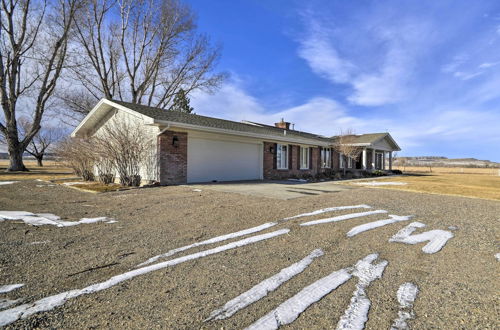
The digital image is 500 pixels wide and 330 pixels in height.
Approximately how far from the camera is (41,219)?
15.5ft

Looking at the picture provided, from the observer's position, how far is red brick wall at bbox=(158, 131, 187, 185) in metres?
9.85

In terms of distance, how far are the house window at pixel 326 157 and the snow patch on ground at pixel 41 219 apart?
52.5 feet

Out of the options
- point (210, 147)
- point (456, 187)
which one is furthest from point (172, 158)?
point (456, 187)

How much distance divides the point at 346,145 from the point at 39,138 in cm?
4112

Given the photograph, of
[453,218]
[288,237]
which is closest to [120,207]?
[288,237]

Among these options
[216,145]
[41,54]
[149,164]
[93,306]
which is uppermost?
[41,54]

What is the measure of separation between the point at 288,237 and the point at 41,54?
23.0 metres

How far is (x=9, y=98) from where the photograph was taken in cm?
1812

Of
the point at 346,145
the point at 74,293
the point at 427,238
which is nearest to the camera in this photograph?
the point at 74,293

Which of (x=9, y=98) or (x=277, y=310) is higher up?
(x=9, y=98)

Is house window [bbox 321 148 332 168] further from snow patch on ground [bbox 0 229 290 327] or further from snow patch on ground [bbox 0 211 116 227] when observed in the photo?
snow patch on ground [bbox 0 229 290 327]

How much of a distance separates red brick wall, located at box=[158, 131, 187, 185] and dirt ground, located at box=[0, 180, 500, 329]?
15.4 ft

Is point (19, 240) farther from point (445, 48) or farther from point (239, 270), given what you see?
point (445, 48)

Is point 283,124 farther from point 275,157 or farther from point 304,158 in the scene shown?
point 275,157
